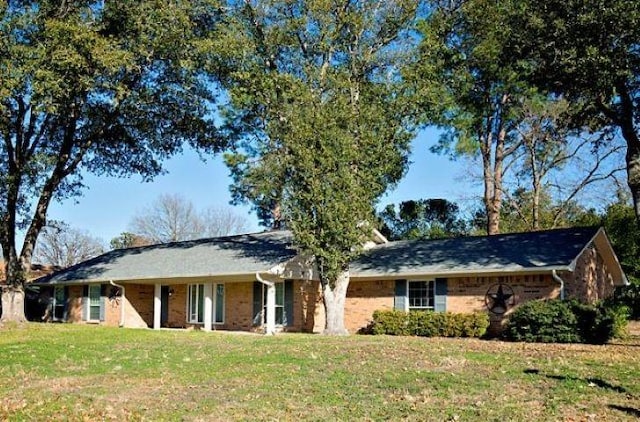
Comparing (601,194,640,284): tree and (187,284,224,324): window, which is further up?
(601,194,640,284): tree

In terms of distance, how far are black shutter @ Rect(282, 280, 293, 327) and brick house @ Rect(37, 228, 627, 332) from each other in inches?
1.4

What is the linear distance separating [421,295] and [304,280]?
4447 millimetres

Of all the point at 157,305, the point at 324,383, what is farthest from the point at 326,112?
the point at 324,383

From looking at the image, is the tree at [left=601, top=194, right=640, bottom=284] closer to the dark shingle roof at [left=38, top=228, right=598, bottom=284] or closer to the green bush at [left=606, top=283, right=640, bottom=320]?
the dark shingle roof at [left=38, top=228, right=598, bottom=284]

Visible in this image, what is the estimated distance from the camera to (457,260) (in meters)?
20.9

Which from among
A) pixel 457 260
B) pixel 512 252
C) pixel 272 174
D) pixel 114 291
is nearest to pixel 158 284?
pixel 114 291

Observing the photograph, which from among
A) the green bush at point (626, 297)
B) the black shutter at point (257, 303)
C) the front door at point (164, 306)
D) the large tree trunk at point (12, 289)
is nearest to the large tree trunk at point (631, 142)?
the green bush at point (626, 297)

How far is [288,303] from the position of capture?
23.4 meters

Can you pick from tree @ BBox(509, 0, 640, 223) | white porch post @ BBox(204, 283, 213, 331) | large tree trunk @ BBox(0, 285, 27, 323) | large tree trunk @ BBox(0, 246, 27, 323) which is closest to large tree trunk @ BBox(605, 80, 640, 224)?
tree @ BBox(509, 0, 640, 223)

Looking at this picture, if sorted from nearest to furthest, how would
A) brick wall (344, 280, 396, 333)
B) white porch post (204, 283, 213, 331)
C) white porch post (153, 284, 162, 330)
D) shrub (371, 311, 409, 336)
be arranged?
shrub (371, 311, 409, 336), brick wall (344, 280, 396, 333), white porch post (204, 283, 213, 331), white porch post (153, 284, 162, 330)

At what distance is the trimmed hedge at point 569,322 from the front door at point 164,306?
14.9 meters

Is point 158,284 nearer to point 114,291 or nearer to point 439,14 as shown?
point 114,291

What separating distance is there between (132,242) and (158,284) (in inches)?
965

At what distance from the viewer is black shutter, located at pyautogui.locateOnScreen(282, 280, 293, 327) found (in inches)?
917
